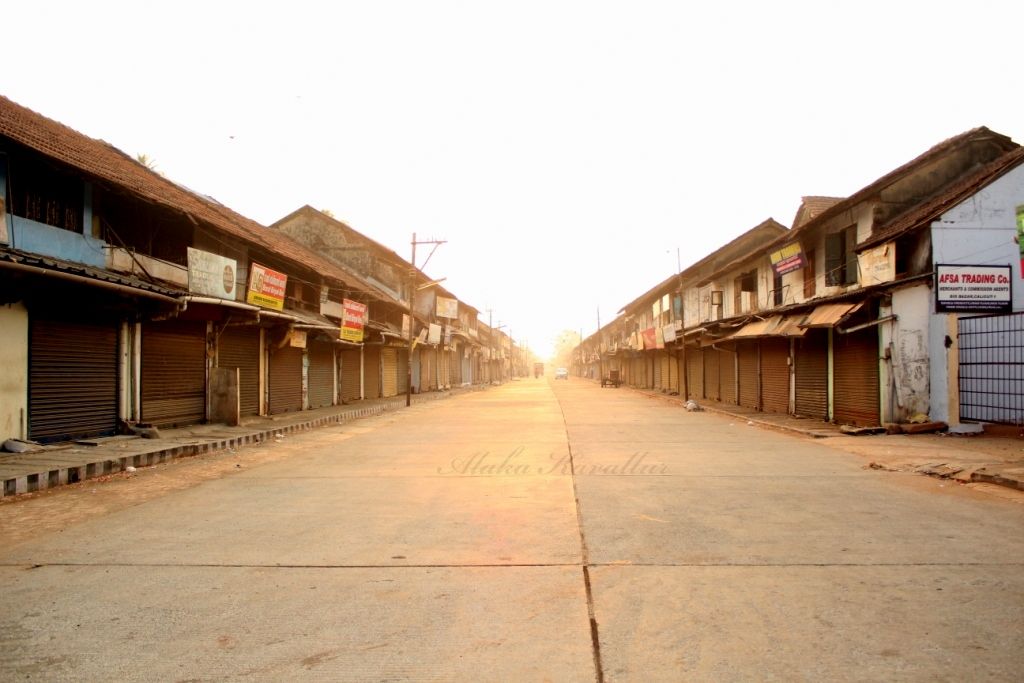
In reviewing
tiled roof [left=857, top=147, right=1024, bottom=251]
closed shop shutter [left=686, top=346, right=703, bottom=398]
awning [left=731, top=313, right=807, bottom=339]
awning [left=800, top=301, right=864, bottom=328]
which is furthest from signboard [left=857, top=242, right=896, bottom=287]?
closed shop shutter [left=686, top=346, right=703, bottom=398]

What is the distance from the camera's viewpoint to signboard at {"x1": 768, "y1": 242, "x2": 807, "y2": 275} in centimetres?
1859

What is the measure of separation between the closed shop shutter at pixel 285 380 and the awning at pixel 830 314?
1562cm

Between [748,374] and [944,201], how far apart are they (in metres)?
11.8

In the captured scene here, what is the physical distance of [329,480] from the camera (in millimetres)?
8648

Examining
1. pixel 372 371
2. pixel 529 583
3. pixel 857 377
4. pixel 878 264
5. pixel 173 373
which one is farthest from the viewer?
pixel 372 371

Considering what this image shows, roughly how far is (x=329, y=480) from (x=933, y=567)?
22.5 feet

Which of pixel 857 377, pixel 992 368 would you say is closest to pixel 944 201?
pixel 992 368

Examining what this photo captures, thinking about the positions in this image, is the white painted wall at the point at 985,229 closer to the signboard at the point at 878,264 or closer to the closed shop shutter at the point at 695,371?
the signboard at the point at 878,264

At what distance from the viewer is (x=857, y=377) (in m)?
16.0

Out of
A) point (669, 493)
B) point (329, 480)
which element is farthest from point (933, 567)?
point (329, 480)

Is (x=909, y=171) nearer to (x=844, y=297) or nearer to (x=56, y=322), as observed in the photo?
(x=844, y=297)

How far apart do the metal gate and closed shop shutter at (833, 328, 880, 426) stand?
A: 2147mm

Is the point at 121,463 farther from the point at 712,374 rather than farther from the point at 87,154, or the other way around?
the point at 712,374

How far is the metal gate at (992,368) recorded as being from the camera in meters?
11.8
